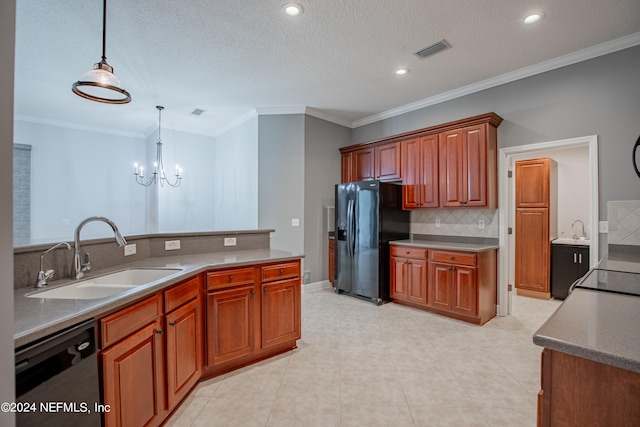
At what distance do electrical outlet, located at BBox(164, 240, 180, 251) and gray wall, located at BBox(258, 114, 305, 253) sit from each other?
207 cm

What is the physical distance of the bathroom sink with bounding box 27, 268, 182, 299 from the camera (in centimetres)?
156

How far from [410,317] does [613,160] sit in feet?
8.44

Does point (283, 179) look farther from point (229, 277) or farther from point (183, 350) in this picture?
point (183, 350)

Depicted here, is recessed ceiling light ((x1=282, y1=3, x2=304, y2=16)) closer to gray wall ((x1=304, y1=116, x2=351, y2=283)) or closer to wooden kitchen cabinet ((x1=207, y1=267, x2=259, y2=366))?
wooden kitchen cabinet ((x1=207, y1=267, x2=259, y2=366))

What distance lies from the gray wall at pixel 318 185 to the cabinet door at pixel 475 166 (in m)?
2.14

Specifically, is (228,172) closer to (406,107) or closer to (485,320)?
(406,107)

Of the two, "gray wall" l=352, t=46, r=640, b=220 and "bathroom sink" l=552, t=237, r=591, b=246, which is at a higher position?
"gray wall" l=352, t=46, r=640, b=220

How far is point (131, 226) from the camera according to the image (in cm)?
596

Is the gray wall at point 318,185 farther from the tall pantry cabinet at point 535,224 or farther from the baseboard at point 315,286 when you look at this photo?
the tall pantry cabinet at point 535,224

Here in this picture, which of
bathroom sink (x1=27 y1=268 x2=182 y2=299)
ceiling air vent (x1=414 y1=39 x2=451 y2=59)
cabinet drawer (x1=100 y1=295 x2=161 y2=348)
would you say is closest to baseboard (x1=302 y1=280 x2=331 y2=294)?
bathroom sink (x1=27 y1=268 x2=182 y2=299)

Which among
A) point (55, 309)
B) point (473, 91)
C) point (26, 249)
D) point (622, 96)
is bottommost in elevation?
point (55, 309)

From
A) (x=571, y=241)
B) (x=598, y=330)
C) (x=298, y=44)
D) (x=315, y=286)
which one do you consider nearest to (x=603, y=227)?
(x=571, y=241)

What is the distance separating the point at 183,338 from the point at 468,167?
Result: 136 inches

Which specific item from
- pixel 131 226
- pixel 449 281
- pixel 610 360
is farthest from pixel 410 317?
pixel 131 226
